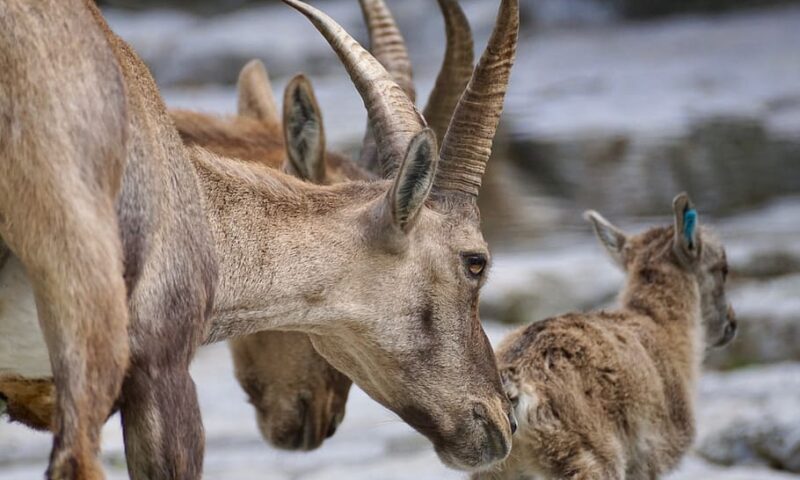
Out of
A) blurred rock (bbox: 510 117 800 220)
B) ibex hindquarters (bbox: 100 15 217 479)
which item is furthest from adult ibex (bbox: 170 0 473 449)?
blurred rock (bbox: 510 117 800 220)

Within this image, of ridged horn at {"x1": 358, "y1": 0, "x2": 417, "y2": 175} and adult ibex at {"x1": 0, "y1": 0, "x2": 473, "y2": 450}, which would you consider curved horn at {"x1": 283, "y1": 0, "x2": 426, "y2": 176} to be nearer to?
adult ibex at {"x1": 0, "y1": 0, "x2": 473, "y2": 450}

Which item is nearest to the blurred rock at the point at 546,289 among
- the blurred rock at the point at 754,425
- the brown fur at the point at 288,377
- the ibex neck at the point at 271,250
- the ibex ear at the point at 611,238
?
the blurred rock at the point at 754,425

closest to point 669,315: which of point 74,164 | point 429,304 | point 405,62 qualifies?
point 405,62

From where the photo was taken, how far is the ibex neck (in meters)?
4.60

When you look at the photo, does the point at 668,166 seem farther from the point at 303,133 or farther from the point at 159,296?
the point at 159,296

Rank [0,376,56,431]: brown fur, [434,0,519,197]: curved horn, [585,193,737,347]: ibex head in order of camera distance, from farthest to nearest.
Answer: [585,193,737,347]: ibex head < [0,376,56,431]: brown fur < [434,0,519,197]: curved horn

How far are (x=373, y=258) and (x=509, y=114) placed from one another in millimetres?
10690

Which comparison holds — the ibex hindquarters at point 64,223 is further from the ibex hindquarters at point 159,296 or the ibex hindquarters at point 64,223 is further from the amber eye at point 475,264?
the amber eye at point 475,264

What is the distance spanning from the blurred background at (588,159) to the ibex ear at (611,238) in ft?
3.57

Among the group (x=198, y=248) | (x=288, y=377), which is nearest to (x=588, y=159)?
(x=288, y=377)

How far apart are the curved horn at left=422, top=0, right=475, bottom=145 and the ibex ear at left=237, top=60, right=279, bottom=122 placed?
1.22 m

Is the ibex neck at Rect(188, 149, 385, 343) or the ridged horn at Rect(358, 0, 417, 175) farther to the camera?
the ridged horn at Rect(358, 0, 417, 175)

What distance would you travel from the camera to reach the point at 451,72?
6844 millimetres

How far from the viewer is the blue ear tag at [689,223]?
22.3 feet
